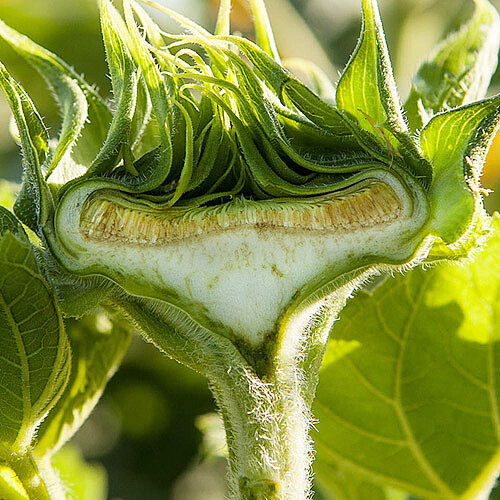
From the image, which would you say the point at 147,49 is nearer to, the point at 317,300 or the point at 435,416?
the point at 317,300

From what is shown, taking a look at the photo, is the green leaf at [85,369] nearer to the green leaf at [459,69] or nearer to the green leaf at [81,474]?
the green leaf at [81,474]

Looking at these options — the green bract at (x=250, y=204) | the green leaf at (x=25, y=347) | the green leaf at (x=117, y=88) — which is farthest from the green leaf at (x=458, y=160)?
the green leaf at (x=25, y=347)

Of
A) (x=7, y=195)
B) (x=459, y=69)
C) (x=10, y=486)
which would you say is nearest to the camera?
(x=10, y=486)

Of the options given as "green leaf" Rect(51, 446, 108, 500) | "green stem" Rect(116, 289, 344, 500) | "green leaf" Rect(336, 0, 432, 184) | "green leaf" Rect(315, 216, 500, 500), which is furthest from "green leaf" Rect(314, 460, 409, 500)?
"green leaf" Rect(336, 0, 432, 184)

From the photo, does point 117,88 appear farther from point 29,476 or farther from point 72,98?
point 29,476

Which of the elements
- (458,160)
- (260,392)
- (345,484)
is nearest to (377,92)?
(458,160)

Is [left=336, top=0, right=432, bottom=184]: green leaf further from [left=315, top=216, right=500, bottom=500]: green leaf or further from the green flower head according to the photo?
[left=315, top=216, right=500, bottom=500]: green leaf
